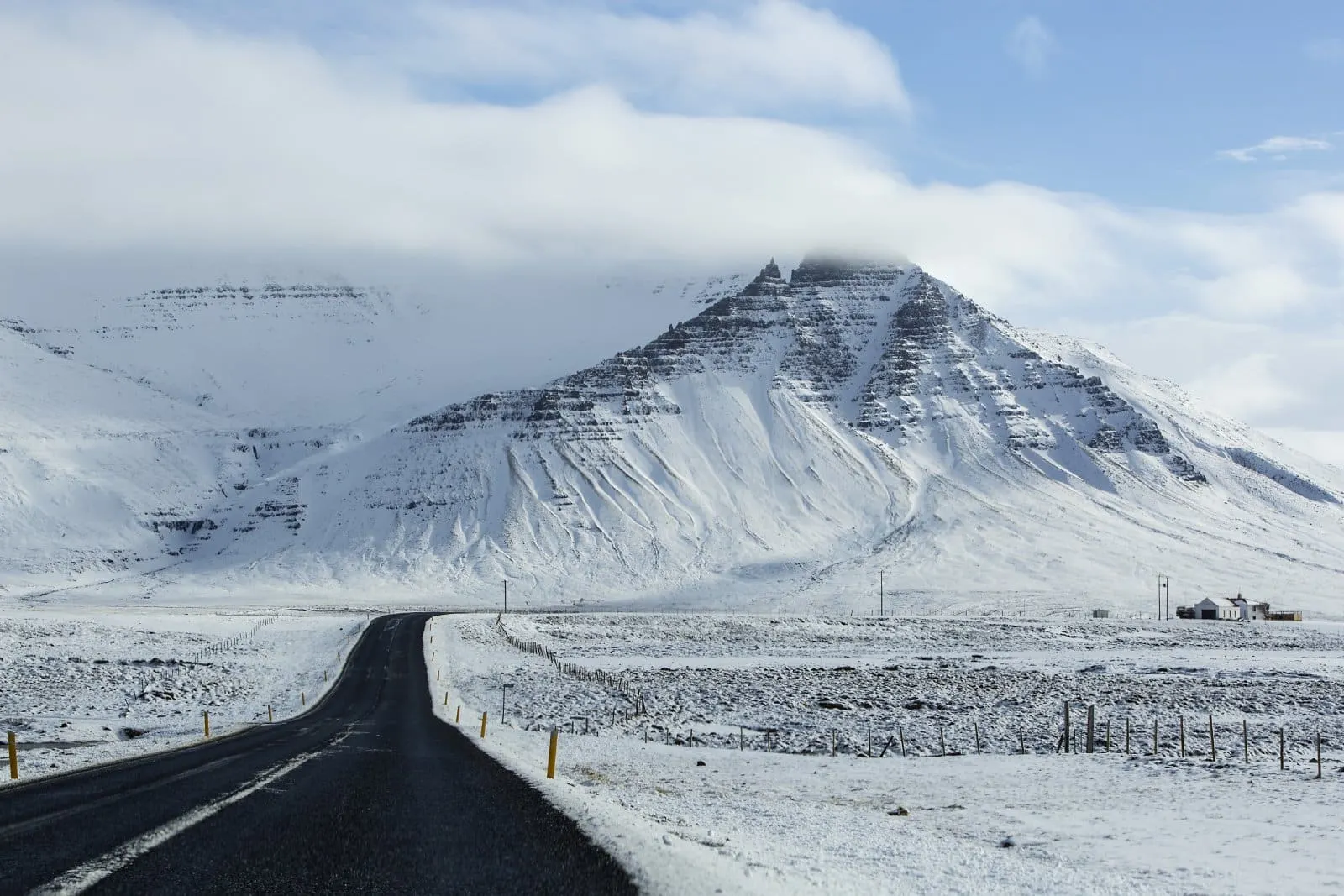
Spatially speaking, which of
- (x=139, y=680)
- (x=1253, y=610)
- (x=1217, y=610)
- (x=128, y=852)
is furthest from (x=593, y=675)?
(x=1253, y=610)

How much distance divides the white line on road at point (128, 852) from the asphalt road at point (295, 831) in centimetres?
3

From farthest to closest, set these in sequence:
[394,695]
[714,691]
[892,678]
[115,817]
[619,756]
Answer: [892,678], [714,691], [394,695], [619,756], [115,817]

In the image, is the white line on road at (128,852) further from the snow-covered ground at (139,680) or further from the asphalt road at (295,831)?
the snow-covered ground at (139,680)

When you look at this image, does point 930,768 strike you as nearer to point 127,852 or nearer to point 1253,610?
point 127,852

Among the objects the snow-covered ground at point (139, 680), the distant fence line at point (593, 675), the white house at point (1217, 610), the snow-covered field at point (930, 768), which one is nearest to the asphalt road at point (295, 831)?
the snow-covered field at point (930, 768)

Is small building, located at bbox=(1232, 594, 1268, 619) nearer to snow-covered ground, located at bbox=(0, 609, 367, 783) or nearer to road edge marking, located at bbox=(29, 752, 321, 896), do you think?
snow-covered ground, located at bbox=(0, 609, 367, 783)

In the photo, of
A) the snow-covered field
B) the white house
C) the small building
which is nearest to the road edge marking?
the snow-covered field

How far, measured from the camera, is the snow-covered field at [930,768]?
14.7 metres

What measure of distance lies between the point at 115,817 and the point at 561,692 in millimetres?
36000

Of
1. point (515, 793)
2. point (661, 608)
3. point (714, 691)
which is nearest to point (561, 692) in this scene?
point (714, 691)

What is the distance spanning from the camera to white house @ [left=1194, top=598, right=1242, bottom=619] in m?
142

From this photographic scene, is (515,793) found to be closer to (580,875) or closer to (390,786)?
→ (390,786)

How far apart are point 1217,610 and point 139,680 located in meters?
123

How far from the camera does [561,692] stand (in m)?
49.7
